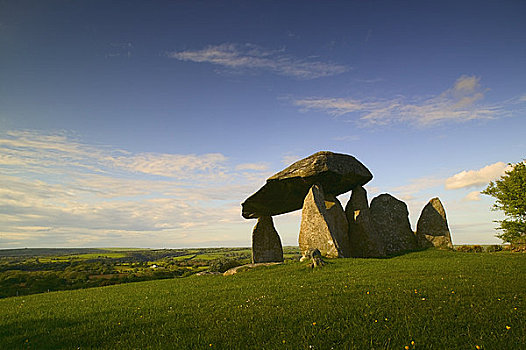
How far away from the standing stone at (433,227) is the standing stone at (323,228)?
6.78 m

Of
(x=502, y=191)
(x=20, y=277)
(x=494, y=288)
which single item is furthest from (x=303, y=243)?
(x=20, y=277)

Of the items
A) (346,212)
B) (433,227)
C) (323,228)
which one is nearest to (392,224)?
(433,227)

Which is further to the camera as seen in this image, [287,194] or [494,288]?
[287,194]

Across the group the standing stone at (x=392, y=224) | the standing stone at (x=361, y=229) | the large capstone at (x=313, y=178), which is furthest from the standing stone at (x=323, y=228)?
the standing stone at (x=392, y=224)

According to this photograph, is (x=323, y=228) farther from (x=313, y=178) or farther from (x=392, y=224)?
(x=392, y=224)

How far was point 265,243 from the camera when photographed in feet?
110

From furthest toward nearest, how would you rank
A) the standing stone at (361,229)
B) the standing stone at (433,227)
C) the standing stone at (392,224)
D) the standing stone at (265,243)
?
the standing stone at (265,243), the standing stone at (392,224), the standing stone at (433,227), the standing stone at (361,229)

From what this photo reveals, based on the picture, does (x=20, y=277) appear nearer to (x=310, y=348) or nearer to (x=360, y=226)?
(x=360, y=226)

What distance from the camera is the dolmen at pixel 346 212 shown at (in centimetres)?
2392

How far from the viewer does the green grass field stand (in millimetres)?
6570

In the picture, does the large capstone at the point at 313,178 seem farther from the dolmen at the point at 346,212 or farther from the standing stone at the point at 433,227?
the standing stone at the point at 433,227

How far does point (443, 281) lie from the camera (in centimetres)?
1185

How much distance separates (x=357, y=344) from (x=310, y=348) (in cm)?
96

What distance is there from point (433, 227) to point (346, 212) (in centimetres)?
732
